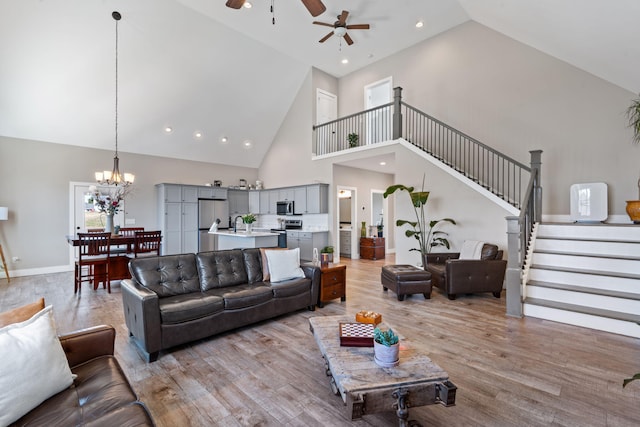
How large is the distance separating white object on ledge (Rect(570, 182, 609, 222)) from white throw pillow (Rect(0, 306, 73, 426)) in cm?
717

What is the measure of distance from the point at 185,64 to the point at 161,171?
3.15 metres

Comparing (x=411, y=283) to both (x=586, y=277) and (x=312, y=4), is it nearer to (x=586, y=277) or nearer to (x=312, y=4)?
(x=586, y=277)

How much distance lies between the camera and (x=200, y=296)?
3.15 meters

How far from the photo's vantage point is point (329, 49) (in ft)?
24.6

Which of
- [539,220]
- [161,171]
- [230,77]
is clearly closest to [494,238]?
[539,220]

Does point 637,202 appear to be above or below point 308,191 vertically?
below

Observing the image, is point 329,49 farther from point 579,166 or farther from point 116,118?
point 579,166

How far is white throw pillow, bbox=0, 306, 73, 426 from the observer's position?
125 cm

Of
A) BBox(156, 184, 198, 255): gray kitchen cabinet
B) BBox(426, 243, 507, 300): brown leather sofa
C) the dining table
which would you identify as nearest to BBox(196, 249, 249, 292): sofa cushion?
the dining table

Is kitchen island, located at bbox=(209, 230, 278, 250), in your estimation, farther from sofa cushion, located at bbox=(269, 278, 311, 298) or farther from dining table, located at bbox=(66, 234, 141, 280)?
sofa cushion, located at bbox=(269, 278, 311, 298)

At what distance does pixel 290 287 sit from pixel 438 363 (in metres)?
1.85

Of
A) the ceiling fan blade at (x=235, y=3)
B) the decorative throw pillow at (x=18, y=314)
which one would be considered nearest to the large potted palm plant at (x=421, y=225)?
the ceiling fan blade at (x=235, y=3)

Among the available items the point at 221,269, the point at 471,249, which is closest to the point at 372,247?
the point at 471,249

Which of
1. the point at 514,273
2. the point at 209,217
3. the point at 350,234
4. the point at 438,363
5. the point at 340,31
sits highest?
the point at 340,31
